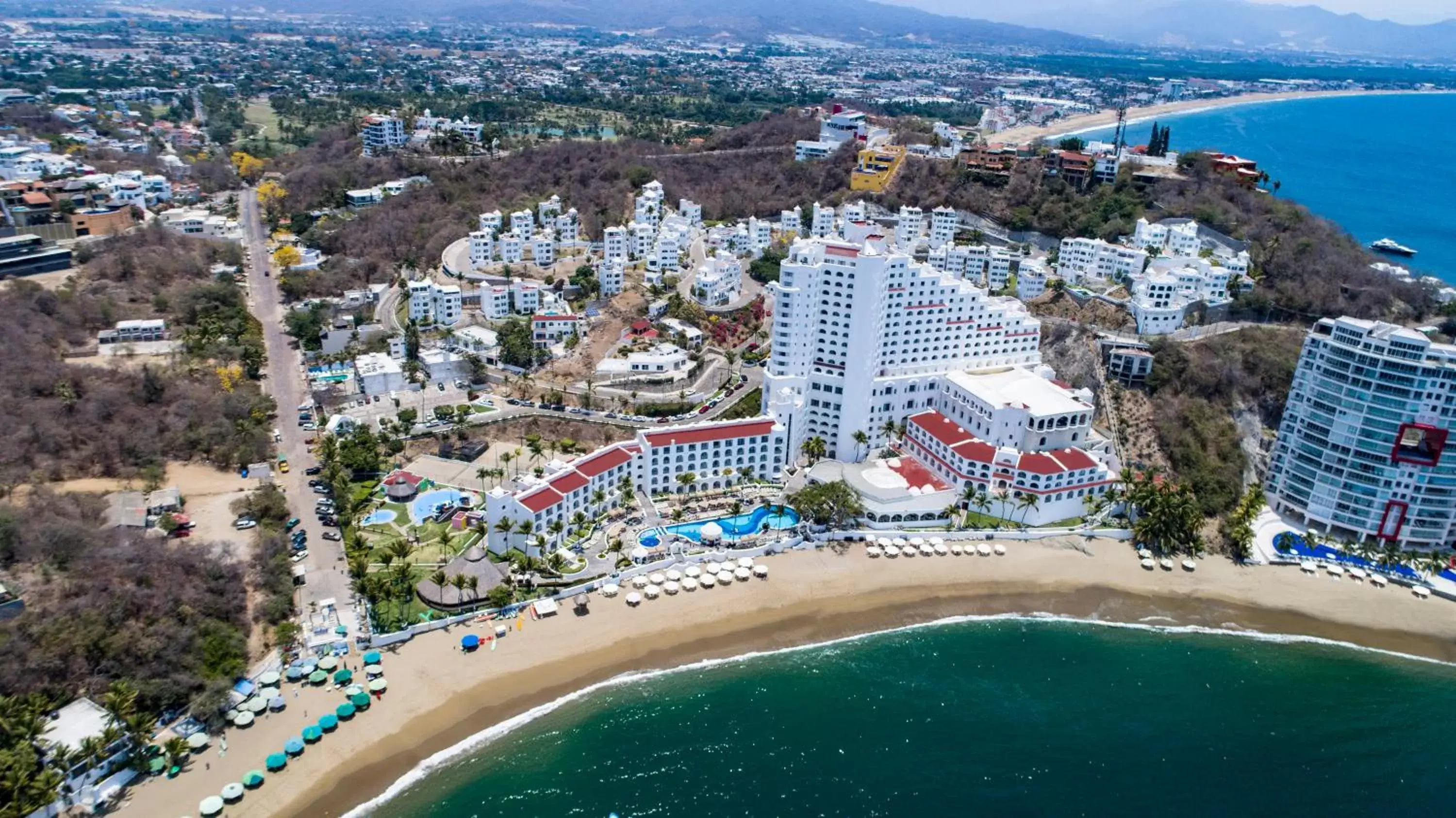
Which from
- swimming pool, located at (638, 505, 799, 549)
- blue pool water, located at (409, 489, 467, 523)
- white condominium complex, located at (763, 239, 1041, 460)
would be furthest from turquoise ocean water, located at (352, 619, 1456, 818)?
white condominium complex, located at (763, 239, 1041, 460)

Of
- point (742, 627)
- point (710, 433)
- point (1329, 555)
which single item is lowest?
point (742, 627)

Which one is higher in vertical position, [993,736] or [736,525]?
[736,525]

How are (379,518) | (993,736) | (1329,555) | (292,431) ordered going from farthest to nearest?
(292,431) → (1329,555) → (379,518) → (993,736)

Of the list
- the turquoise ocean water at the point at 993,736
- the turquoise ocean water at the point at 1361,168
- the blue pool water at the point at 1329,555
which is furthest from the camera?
the turquoise ocean water at the point at 1361,168

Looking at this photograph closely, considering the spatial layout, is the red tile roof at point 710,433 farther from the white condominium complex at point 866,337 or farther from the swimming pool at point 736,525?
the swimming pool at point 736,525

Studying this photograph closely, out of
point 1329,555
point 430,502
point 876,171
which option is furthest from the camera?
point 876,171

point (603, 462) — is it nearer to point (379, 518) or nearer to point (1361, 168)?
point (379, 518)

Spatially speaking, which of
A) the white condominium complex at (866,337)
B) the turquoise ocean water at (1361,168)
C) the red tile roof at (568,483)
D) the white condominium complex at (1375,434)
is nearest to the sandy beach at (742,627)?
the white condominium complex at (1375,434)

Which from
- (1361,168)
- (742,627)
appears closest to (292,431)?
(742,627)
